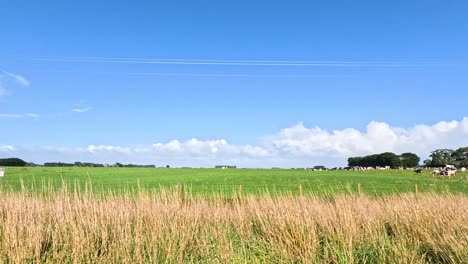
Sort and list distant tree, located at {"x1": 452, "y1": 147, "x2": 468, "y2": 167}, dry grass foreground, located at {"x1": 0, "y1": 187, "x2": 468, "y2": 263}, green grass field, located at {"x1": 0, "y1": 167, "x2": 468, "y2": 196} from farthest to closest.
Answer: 1. distant tree, located at {"x1": 452, "y1": 147, "x2": 468, "y2": 167}
2. green grass field, located at {"x1": 0, "y1": 167, "x2": 468, "y2": 196}
3. dry grass foreground, located at {"x1": 0, "y1": 187, "x2": 468, "y2": 263}

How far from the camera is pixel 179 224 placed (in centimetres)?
869

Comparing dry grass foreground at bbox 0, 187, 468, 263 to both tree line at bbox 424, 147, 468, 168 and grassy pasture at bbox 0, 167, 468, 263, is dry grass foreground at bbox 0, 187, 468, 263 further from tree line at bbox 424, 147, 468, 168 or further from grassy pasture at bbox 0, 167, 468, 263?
tree line at bbox 424, 147, 468, 168

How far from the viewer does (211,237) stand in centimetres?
809

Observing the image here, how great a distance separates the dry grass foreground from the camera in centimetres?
688

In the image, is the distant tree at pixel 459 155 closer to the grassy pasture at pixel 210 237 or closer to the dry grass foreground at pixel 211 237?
the grassy pasture at pixel 210 237

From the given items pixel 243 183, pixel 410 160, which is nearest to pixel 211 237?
pixel 243 183

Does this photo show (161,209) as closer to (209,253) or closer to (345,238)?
(209,253)

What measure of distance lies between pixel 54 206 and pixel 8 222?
2239 mm

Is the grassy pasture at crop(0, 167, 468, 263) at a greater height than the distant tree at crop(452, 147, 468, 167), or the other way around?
the distant tree at crop(452, 147, 468, 167)

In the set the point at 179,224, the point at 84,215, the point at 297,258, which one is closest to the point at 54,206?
the point at 84,215

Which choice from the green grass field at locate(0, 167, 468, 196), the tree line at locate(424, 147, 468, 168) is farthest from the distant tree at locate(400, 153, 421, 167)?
the green grass field at locate(0, 167, 468, 196)

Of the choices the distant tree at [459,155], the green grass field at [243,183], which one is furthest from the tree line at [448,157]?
the green grass field at [243,183]

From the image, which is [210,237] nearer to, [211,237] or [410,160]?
[211,237]

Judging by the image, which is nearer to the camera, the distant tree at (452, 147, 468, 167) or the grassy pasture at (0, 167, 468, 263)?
the grassy pasture at (0, 167, 468, 263)
